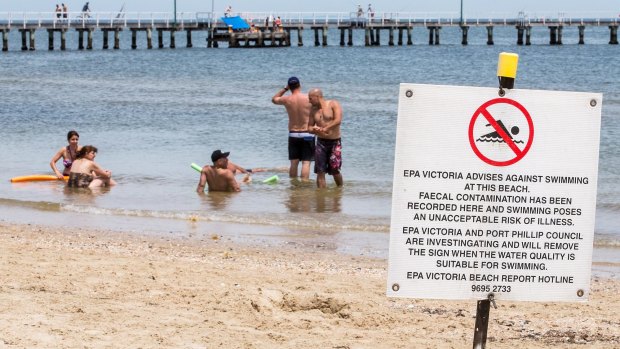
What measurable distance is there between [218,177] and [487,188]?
9.58 meters

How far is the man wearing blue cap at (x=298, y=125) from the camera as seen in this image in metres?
13.6

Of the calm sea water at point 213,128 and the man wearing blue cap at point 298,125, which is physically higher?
the man wearing blue cap at point 298,125

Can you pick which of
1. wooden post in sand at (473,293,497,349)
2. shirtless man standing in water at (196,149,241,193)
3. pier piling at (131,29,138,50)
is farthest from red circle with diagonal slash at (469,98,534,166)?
pier piling at (131,29,138,50)

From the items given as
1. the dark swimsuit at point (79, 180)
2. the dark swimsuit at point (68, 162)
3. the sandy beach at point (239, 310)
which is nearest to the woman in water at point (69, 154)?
the dark swimsuit at point (68, 162)

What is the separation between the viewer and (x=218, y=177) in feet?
44.3

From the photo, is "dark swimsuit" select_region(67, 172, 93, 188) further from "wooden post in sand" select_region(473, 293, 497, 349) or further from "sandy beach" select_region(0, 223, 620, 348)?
"wooden post in sand" select_region(473, 293, 497, 349)

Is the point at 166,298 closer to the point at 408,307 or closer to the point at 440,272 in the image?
the point at 408,307

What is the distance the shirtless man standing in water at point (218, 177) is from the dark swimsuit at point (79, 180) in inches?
56.1

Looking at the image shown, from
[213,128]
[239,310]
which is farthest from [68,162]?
[239,310]

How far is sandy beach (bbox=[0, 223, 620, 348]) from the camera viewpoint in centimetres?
540

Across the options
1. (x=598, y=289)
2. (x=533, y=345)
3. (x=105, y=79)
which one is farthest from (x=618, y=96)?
(x=533, y=345)

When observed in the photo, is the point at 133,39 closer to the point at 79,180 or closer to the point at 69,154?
the point at 69,154

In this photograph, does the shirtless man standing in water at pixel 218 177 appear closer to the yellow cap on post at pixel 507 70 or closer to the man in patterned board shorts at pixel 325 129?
the man in patterned board shorts at pixel 325 129

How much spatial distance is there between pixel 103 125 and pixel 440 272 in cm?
2125
